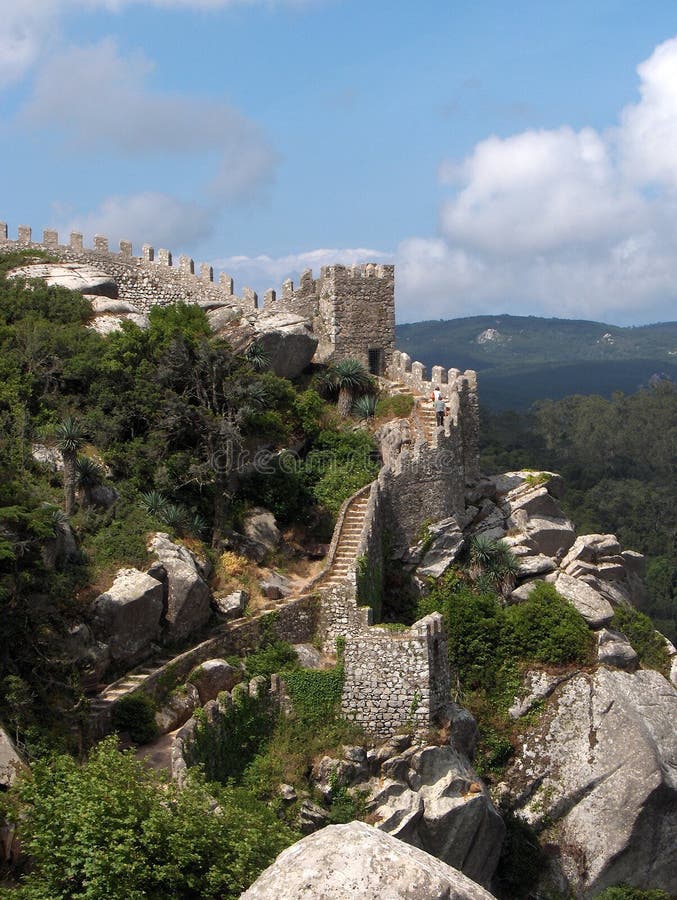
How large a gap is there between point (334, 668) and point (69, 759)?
8501 millimetres

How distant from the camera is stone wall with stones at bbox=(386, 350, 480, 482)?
35.5 m

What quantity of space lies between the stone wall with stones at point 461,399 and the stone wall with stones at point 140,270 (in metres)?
7.44

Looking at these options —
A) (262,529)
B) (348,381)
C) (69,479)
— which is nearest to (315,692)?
(262,529)

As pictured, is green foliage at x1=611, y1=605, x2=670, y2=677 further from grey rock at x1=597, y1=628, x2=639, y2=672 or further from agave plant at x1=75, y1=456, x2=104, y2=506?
agave plant at x1=75, y1=456, x2=104, y2=506

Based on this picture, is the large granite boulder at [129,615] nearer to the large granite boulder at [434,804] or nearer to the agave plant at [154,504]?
the agave plant at [154,504]

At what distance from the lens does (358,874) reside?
11.4 m

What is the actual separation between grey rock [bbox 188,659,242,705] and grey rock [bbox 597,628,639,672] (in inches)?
426

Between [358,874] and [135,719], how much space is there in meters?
11.5

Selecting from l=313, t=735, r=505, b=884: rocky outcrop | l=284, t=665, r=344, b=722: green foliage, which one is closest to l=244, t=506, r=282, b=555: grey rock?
l=284, t=665, r=344, b=722: green foliage

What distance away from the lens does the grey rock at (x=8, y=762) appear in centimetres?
1766

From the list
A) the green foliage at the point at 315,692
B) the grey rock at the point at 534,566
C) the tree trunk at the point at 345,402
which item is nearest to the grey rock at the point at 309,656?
the green foliage at the point at 315,692

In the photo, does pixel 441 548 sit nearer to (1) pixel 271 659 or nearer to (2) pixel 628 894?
(1) pixel 271 659

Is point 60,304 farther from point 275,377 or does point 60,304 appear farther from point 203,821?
point 203,821

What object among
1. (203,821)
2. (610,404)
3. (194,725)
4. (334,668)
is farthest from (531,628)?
(610,404)
